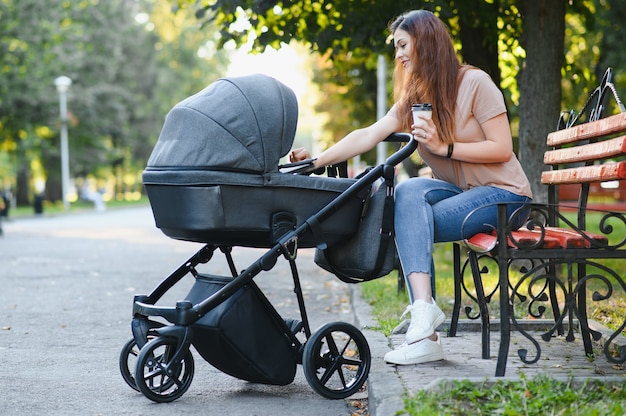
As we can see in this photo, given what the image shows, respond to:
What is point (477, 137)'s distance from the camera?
4.74 metres

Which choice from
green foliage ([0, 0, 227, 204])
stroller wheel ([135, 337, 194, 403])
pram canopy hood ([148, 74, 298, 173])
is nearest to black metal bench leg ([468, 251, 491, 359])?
pram canopy hood ([148, 74, 298, 173])

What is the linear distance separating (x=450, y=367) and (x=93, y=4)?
40.7m

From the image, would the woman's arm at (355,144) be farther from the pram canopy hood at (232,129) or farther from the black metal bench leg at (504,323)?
the black metal bench leg at (504,323)

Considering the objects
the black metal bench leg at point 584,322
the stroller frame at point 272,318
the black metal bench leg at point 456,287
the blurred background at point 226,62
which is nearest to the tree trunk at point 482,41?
the blurred background at point 226,62

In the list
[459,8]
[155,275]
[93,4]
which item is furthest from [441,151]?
[93,4]

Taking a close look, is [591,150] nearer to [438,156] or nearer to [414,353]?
[438,156]

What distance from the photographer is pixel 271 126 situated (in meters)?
4.25

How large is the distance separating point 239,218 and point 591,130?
83.5 inches

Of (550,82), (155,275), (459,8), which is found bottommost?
(155,275)

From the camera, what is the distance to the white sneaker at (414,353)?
15.2 feet

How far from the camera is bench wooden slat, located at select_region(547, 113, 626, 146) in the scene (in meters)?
4.60

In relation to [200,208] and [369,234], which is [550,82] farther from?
[200,208]

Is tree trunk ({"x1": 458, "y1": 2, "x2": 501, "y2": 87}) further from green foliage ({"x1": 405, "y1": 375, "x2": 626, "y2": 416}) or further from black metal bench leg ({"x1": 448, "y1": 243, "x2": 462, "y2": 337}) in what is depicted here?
green foliage ({"x1": 405, "y1": 375, "x2": 626, "y2": 416})

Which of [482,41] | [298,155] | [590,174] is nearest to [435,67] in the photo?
[298,155]
